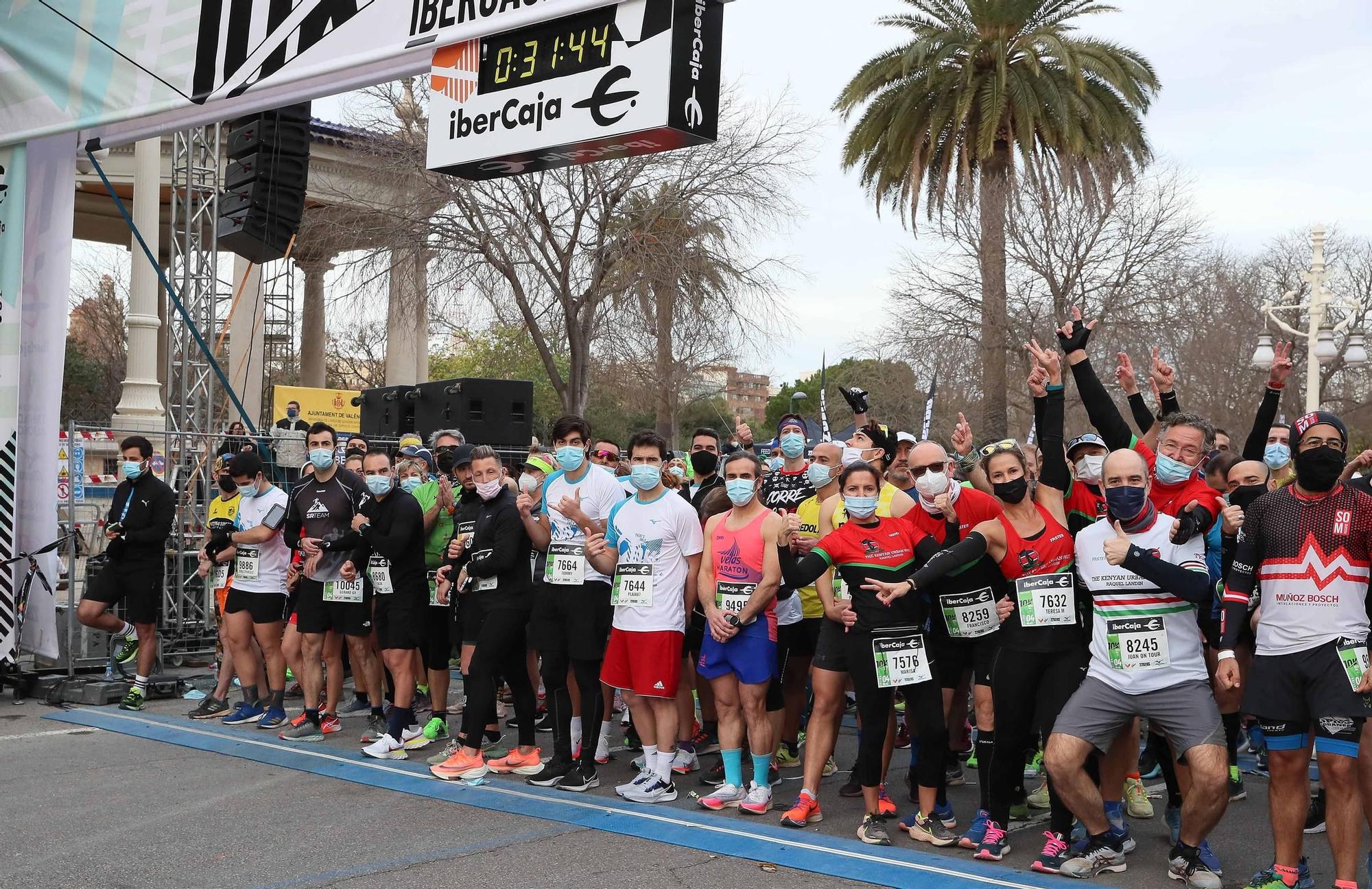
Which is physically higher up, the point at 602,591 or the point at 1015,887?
the point at 602,591

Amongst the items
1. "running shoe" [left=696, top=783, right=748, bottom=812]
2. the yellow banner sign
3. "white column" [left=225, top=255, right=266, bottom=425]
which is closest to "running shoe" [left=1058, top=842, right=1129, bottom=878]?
"running shoe" [left=696, top=783, right=748, bottom=812]

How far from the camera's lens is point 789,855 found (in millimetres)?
6012

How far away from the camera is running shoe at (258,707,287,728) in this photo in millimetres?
9555

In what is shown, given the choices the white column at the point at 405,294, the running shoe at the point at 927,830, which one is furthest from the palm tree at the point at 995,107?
the running shoe at the point at 927,830

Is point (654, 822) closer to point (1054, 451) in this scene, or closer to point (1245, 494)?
point (1054, 451)

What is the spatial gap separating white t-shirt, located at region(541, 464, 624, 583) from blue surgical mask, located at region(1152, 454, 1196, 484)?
3.18 m

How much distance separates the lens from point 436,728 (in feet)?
29.4

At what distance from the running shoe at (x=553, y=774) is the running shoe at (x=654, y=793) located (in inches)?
21.6

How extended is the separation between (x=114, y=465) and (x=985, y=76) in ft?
62.7

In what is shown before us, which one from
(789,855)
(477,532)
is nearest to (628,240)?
(477,532)

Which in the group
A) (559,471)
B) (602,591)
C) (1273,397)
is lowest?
(602,591)

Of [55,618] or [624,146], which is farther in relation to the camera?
[55,618]

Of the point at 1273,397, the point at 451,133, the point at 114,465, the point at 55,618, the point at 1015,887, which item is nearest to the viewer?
the point at 1015,887

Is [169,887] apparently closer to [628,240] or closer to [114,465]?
[628,240]
